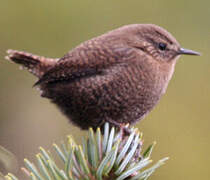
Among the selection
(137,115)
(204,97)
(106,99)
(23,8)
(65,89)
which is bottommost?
(204,97)

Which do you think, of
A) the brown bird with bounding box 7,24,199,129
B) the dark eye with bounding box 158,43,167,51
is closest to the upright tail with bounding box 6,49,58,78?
the brown bird with bounding box 7,24,199,129

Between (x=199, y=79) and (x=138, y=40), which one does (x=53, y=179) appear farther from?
(x=199, y=79)

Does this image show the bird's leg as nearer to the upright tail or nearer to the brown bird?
the brown bird

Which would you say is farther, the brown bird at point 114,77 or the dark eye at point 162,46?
the dark eye at point 162,46

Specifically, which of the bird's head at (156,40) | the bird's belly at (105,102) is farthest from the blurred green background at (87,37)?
the bird's belly at (105,102)

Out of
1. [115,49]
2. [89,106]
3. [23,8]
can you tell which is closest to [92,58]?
[115,49]

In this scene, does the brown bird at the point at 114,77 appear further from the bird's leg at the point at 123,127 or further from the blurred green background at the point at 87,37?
the blurred green background at the point at 87,37
